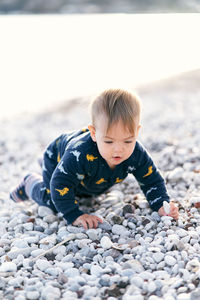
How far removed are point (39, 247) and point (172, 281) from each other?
2.84 feet

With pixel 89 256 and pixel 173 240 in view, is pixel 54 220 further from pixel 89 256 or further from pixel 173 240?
pixel 173 240

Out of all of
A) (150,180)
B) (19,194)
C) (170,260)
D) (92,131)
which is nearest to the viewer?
(170,260)

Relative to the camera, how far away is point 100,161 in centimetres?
283

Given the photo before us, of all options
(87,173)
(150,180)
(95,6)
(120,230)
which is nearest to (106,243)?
(120,230)

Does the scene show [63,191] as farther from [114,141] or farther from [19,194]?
[19,194]

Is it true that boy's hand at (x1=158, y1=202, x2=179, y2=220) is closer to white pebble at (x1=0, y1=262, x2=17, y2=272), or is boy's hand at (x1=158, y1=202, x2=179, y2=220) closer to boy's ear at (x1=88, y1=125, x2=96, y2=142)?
boy's ear at (x1=88, y1=125, x2=96, y2=142)

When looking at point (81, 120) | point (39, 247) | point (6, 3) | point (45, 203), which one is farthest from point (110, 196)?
point (6, 3)

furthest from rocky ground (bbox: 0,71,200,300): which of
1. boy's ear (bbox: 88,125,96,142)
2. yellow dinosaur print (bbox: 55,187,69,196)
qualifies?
boy's ear (bbox: 88,125,96,142)

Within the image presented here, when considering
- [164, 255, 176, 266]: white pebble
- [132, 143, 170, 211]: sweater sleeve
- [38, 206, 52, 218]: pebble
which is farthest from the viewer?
[38, 206, 52, 218]: pebble

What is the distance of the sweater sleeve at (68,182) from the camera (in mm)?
2785

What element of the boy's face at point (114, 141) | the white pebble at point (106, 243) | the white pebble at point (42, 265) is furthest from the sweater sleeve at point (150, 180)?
the white pebble at point (42, 265)

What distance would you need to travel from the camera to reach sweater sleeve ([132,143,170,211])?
9.59 ft

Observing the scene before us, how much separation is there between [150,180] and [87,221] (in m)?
0.51

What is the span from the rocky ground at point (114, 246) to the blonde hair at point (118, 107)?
66cm
